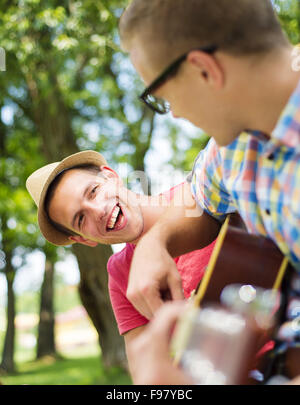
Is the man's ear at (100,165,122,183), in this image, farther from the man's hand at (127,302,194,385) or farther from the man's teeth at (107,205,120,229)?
the man's hand at (127,302,194,385)

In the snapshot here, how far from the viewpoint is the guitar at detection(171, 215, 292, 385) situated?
1.19 meters

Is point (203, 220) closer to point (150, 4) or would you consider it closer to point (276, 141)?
point (276, 141)

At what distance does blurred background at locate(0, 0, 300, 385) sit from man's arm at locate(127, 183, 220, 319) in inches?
60.4

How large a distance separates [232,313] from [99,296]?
7.03 metres

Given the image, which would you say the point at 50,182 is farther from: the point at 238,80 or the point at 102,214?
the point at 238,80

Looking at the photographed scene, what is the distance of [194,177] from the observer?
6.55 feet

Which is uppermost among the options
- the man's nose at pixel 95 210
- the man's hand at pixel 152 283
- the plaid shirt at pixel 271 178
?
the plaid shirt at pixel 271 178

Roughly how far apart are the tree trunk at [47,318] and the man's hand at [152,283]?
45.5ft

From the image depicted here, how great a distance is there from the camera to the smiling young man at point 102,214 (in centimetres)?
256

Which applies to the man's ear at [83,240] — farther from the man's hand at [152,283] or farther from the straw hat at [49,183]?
→ the man's hand at [152,283]

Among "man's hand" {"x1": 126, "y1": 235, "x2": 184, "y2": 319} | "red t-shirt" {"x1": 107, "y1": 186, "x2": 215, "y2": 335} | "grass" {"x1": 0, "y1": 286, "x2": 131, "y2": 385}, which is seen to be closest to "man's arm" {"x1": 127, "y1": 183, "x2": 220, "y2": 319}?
"man's hand" {"x1": 126, "y1": 235, "x2": 184, "y2": 319}

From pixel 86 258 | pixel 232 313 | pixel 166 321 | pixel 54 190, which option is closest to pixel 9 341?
pixel 86 258

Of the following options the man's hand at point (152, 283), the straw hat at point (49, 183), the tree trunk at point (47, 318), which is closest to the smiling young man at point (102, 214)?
the straw hat at point (49, 183)

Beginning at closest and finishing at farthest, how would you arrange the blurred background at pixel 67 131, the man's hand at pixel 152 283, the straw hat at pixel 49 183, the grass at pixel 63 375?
the man's hand at pixel 152 283
the straw hat at pixel 49 183
the blurred background at pixel 67 131
the grass at pixel 63 375
